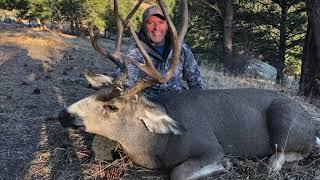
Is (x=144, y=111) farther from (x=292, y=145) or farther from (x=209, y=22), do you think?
(x=209, y=22)

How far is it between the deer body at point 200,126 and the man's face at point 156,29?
1.37 m

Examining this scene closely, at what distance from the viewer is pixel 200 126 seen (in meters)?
4.91

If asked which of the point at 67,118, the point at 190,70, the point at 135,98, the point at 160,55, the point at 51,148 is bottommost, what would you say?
the point at 51,148

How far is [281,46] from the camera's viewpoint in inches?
755

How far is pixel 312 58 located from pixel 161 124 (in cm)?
617

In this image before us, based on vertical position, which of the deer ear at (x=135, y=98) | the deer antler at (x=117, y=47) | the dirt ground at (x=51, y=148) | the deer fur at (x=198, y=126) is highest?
the deer antler at (x=117, y=47)

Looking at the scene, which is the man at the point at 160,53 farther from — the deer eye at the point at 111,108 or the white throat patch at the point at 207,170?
the white throat patch at the point at 207,170

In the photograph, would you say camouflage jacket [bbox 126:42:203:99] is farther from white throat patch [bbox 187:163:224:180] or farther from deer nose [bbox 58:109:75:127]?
white throat patch [bbox 187:163:224:180]

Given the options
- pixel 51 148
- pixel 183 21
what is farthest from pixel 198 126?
pixel 51 148

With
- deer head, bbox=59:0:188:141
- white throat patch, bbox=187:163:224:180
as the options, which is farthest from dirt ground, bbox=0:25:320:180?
deer head, bbox=59:0:188:141

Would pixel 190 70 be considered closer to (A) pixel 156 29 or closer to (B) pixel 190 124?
(A) pixel 156 29

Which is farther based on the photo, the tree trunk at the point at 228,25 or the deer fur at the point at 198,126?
the tree trunk at the point at 228,25

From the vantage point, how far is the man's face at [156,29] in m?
6.39

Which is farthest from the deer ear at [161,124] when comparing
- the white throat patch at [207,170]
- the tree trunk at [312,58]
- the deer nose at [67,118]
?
the tree trunk at [312,58]
